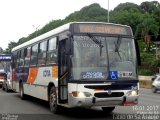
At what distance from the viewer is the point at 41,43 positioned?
1631cm

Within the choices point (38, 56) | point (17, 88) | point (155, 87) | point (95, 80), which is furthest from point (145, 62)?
point (95, 80)

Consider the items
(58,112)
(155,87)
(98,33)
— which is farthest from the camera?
(155,87)

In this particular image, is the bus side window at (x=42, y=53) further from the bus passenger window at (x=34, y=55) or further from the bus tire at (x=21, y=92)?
the bus tire at (x=21, y=92)

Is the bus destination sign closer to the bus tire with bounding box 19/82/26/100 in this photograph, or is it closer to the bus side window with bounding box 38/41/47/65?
the bus side window with bounding box 38/41/47/65

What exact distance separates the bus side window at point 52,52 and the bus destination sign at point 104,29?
1.78 m

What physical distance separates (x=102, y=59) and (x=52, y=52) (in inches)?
106

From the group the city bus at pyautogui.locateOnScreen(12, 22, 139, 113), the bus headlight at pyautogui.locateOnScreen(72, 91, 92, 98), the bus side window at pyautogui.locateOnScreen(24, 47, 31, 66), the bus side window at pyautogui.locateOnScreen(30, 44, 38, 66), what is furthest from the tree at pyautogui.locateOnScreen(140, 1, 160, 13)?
the bus headlight at pyautogui.locateOnScreen(72, 91, 92, 98)

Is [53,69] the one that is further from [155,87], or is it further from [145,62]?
[145,62]

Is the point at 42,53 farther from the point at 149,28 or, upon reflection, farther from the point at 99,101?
the point at 149,28

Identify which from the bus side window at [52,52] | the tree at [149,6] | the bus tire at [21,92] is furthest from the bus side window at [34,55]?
the tree at [149,6]

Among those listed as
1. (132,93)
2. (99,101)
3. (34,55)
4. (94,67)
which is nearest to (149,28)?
(34,55)

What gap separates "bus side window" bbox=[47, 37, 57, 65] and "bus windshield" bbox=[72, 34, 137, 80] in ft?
6.31

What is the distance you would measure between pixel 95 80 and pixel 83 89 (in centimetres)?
46

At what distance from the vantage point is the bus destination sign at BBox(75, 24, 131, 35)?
12.8m
